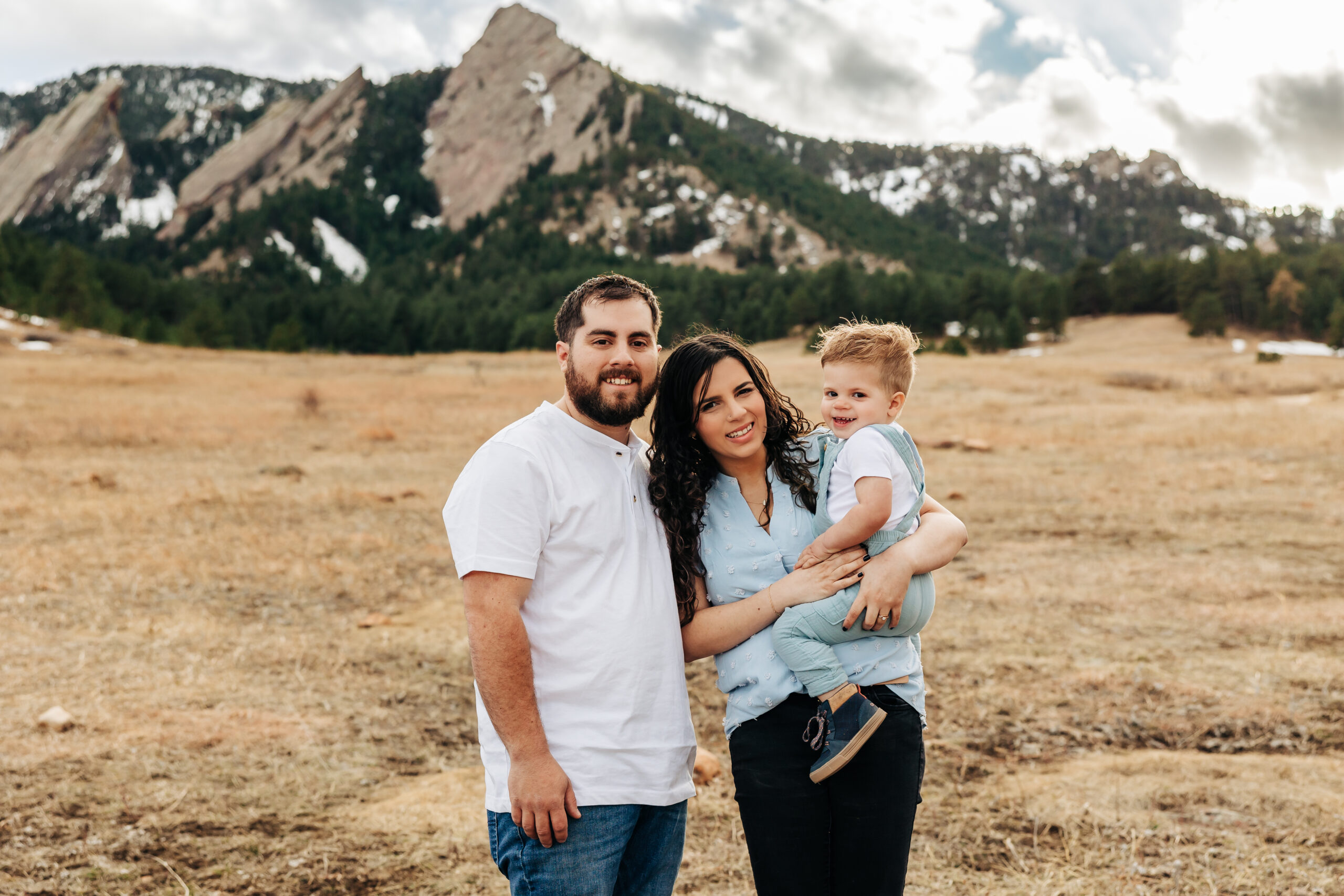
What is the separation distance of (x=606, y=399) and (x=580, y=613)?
641mm

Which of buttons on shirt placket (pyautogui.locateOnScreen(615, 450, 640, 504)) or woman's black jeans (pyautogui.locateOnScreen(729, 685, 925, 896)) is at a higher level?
buttons on shirt placket (pyautogui.locateOnScreen(615, 450, 640, 504))

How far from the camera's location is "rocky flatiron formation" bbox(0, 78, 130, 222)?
581 ft

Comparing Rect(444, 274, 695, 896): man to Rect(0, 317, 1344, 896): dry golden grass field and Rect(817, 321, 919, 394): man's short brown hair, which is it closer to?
Rect(817, 321, 919, 394): man's short brown hair

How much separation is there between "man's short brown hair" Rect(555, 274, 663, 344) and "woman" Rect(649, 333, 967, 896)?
224 mm

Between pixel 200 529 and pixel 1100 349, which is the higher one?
pixel 1100 349

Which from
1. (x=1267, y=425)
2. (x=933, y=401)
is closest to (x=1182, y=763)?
(x=1267, y=425)

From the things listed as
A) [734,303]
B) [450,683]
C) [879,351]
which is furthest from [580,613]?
[734,303]

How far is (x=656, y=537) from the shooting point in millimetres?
2641

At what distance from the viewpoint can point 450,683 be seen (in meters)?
7.03

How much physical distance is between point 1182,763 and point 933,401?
80.8 ft

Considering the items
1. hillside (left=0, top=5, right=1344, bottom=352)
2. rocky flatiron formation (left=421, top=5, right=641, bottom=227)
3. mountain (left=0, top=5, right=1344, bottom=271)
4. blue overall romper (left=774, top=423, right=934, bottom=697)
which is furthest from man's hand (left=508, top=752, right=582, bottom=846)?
rocky flatiron formation (left=421, top=5, right=641, bottom=227)

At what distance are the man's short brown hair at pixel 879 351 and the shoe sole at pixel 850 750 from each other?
1.11m

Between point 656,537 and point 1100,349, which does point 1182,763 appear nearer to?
point 656,537

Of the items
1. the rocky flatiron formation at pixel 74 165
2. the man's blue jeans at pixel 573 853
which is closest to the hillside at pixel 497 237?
the rocky flatiron formation at pixel 74 165
